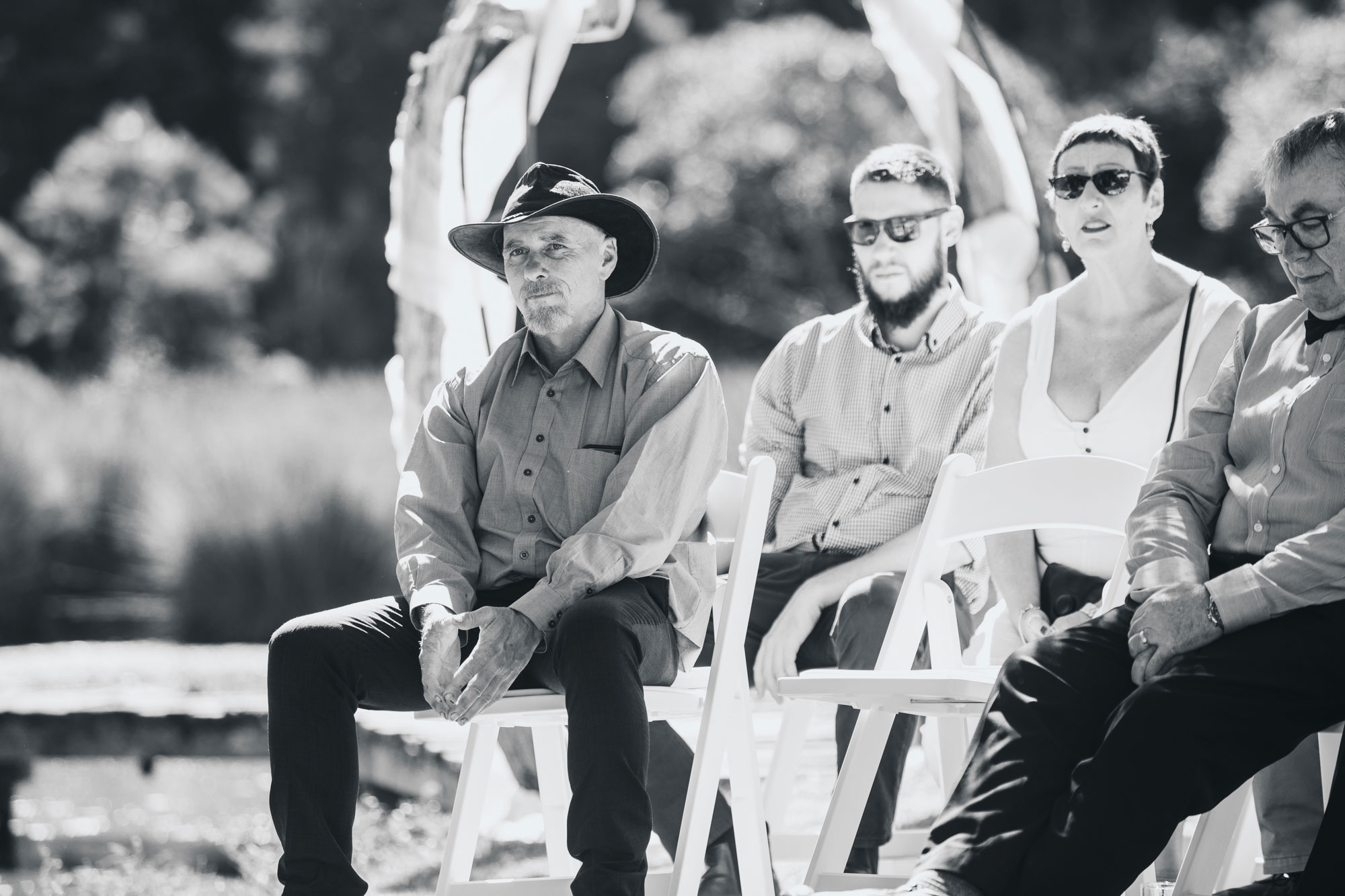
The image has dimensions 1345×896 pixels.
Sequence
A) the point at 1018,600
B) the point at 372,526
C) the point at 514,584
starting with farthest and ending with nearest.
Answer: the point at 372,526
the point at 1018,600
the point at 514,584

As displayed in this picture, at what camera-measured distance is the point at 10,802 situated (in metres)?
6.21

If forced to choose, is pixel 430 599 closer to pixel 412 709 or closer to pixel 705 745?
pixel 412 709

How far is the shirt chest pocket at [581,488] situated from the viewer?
3.39 meters

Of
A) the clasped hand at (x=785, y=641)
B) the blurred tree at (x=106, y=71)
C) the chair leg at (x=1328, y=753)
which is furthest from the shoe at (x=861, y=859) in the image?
the blurred tree at (x=106, y=71)

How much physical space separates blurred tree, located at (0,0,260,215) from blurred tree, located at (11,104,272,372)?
2.78 metres

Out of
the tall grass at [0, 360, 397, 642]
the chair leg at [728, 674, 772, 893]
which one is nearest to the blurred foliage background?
the tall grass at [0, 360, 397, 642]

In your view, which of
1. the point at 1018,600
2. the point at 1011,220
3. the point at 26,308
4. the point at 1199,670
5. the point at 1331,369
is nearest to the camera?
the point at 1199,670

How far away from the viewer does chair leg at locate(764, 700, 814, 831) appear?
12.6ft

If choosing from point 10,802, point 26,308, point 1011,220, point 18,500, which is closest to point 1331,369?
point 1011,220

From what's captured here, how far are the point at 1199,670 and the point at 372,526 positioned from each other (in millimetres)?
9076

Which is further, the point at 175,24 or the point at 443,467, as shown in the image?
the point at 175,24

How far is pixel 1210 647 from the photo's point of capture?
8.73ft

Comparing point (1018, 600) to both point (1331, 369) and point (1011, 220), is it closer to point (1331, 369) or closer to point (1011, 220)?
point (1331, 369)

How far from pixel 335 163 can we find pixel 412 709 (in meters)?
24.5
